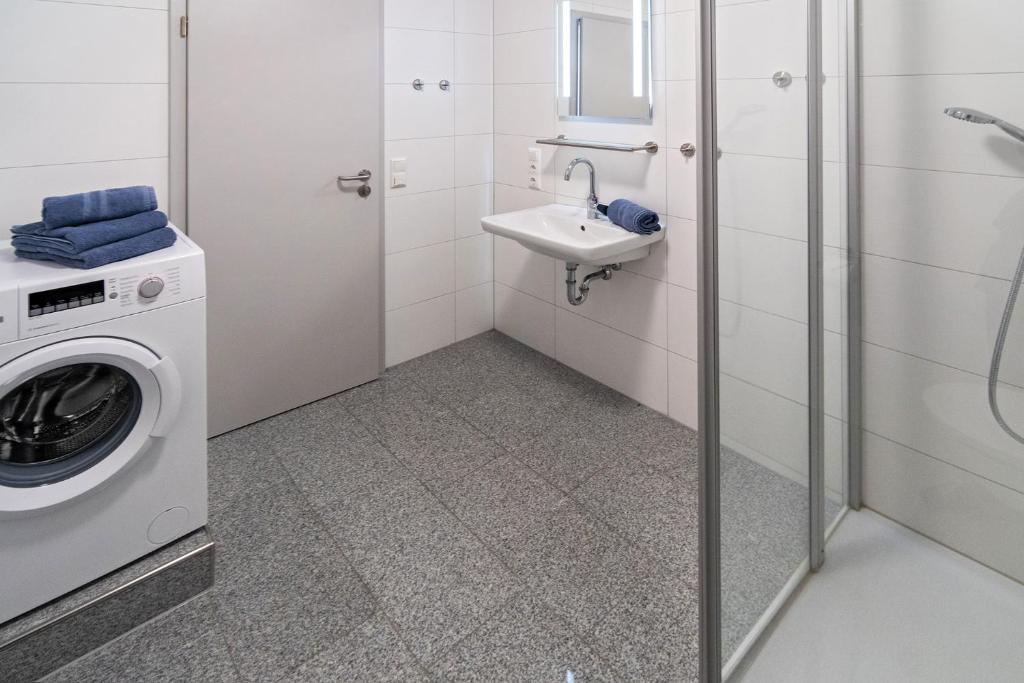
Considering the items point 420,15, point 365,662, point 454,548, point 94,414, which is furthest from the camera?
point 420,15

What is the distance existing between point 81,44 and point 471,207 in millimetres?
1741

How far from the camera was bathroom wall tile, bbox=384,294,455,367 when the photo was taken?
9.91 feet

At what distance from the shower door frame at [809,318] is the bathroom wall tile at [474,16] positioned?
84.1 inches

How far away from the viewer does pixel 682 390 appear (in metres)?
2.49

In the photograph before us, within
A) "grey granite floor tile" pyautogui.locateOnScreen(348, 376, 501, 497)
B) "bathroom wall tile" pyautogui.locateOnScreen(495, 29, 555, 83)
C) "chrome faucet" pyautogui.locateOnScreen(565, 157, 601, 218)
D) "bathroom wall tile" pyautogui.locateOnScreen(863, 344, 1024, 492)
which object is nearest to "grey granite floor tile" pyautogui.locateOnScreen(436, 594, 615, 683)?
"grey granite floor tile" pyautogui.locateOnScreen(348, 376, 501, 497)

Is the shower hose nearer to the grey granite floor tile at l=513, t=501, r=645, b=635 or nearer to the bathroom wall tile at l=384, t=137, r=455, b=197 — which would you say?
the grey granite floor tile at l=513, t=501, r=645, b=635

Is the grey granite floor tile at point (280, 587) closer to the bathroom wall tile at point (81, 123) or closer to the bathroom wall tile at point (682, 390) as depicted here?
the bathroom wall tile at point (81, 123)

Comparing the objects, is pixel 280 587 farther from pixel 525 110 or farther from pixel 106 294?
pixel 525 110

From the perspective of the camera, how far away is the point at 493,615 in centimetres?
157

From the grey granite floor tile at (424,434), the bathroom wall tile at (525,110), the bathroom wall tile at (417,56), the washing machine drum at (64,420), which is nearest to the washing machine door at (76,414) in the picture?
the washing machine drum at (64,420)

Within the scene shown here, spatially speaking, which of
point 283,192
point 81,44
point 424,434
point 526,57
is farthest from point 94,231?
point 526,57

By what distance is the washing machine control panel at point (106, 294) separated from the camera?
4.42 ft

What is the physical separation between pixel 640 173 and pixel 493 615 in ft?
5.78

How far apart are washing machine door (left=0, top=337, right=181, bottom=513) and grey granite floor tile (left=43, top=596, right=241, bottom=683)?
40 cm
